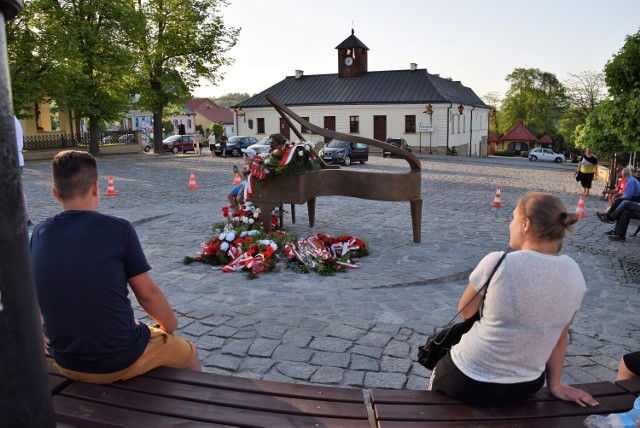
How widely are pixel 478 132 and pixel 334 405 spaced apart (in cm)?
5972

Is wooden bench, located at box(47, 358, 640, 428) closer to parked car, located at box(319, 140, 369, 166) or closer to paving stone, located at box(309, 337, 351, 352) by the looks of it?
paving stone, located at box(309, 337, 351, 352)

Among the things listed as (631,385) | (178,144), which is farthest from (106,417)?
(178,144)

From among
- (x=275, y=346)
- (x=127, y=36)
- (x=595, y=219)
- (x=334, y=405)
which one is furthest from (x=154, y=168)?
(x=334, y=405)

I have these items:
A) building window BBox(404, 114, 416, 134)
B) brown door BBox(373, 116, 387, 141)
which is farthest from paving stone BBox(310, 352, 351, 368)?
brown door BBox(373, 116, 387, 141)

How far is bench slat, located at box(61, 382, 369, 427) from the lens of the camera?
8.03 feet

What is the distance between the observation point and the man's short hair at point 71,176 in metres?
2.66

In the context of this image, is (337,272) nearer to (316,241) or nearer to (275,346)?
(316,241)

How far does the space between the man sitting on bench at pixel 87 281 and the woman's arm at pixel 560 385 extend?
6.90ft

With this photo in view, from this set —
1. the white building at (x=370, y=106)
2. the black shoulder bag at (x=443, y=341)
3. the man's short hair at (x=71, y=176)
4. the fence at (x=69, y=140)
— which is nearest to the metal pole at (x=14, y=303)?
the man's short hair at (x=71, y=176)

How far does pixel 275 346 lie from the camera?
4699mm

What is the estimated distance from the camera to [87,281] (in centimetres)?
258

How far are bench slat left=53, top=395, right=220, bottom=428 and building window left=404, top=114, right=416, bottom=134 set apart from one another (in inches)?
1782

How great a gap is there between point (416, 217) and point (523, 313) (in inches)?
246

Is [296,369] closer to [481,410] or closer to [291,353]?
[291,353]
